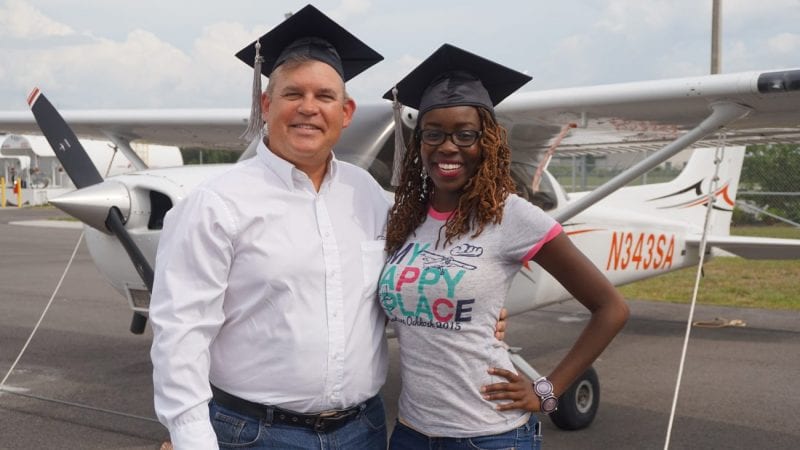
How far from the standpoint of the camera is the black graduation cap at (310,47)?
6.68 feet

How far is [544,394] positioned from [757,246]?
655cm

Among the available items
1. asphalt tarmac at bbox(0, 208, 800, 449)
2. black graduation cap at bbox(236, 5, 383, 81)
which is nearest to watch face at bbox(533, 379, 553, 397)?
black graduation cap at bbox(236, 5, 383, 81)

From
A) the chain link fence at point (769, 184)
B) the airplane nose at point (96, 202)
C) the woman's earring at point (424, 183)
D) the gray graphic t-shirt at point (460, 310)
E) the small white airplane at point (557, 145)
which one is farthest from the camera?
the chain link fence at point (769, 184)

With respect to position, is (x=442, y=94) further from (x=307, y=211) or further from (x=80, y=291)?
(x=80, y=291)

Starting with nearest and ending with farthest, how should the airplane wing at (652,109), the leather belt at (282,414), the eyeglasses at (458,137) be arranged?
the leather belt at (282,414)
the eyeglasses at (458,137)
the airplane wing at (652,109)

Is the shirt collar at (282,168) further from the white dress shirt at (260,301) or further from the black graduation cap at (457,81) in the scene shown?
the black graduation cap at (457,81)

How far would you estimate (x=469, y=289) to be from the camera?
1.99 m

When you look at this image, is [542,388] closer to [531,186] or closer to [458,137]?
[458,137]

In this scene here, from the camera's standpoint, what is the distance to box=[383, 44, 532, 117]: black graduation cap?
217cm

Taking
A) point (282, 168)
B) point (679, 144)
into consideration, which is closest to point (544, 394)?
point (282, 168)

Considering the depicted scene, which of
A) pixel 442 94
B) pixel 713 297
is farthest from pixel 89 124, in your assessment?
pixel 713 297

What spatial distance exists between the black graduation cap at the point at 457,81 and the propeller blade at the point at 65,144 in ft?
10.5

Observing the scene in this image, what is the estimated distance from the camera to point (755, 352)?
24.6ft

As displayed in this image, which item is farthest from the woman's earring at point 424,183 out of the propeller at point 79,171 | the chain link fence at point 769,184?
the chain link fence at point 769,184
